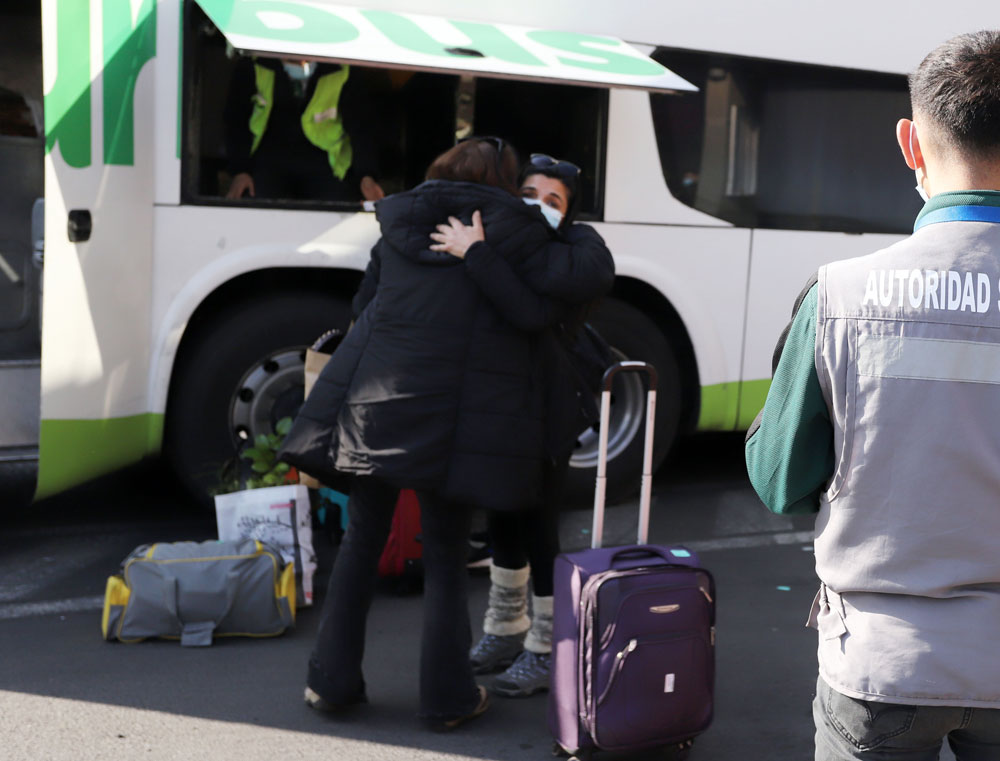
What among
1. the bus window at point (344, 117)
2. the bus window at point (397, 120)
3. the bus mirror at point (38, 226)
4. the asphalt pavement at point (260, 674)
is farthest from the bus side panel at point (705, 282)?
the bus mirror at point (38, 226)

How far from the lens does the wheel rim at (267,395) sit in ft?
17.3

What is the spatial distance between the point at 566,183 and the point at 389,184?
1922 millimetres

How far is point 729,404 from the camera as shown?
6.09 metres

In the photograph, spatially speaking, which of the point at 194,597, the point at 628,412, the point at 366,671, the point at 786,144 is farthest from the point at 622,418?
the point at 194,597

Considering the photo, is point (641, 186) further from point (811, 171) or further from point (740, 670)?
point (740, 670)

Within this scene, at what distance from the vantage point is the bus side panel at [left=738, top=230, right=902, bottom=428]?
6.01 meters

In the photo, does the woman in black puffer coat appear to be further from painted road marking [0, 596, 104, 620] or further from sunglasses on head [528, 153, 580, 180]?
painted road marking [0, 596, 104, 620]

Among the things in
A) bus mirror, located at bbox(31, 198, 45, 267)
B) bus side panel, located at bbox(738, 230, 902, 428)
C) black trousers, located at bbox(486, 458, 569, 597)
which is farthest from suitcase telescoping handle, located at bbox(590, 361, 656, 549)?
bus mirror, located at bbox(31, 198, 45, 267)

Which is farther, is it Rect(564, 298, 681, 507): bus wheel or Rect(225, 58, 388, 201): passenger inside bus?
Rect(564, 298, 681, 507): bus wheel

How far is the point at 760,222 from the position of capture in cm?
600

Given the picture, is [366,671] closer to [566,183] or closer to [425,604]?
[425,604]

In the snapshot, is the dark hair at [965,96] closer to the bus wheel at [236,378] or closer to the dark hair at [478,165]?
the dark hair at [478,165]

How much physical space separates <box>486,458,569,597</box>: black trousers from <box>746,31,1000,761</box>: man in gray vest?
2.00m

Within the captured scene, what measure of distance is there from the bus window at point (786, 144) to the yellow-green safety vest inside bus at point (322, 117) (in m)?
1.50
